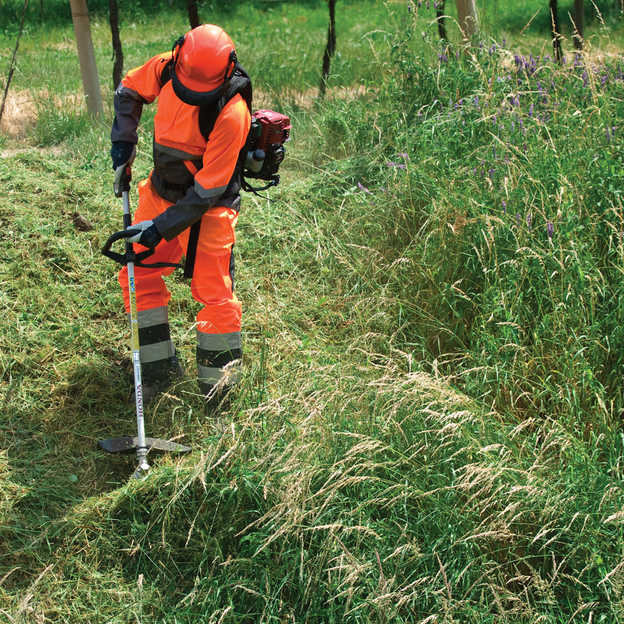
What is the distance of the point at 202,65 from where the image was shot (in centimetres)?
359

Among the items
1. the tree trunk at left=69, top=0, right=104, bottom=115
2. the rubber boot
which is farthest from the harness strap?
the tree trunk at left=69, top=0, right=104, bottom=115

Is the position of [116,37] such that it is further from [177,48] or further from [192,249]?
[192,249]

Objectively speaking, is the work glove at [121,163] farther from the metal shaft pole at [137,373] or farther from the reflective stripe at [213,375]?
the reflective stripe at [213,375]

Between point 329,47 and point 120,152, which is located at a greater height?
point 120,152

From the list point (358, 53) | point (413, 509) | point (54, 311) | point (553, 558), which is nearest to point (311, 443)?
point (413, 509)

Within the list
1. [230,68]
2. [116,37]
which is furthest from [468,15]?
[230,68]

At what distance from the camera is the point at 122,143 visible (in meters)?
4.06

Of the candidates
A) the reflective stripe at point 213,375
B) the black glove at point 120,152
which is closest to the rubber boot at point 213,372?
the reflective stripe at point 213,375

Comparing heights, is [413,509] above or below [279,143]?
below

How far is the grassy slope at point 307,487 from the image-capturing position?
9.30 ft

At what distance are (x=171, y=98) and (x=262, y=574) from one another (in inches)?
90.5

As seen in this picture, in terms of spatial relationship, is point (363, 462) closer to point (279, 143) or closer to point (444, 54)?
point (279, 143)

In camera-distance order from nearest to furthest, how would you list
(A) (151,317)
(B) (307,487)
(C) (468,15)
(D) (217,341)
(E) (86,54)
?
(B) (307,487) → (D) (217,341) → (A) (151,317) → (C) (468,15) → (E) (86,54)

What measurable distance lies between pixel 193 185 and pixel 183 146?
211 millimetres
